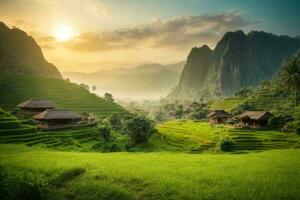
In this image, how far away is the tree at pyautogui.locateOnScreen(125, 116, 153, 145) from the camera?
57.1 meters

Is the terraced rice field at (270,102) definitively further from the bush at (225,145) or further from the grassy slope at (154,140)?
the bush at (225,145)

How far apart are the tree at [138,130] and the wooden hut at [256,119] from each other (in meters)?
28.5

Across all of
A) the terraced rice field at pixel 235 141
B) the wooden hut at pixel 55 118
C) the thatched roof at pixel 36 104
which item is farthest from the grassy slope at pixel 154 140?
the thatched roof at pixel 36 104

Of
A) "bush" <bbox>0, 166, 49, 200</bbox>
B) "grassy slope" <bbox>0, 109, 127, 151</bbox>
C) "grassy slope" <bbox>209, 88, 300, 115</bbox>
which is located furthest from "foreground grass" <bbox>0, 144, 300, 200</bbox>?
"grassy slope" <bbox>209, 88, 300, 115</bbox>

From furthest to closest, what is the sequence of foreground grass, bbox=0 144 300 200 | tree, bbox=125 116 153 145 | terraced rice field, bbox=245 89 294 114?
terraced rice field, bbox=245 89 294 114 → tree, bbox=125 116 153 145 → foreground grass, bbox=0 144 300 200

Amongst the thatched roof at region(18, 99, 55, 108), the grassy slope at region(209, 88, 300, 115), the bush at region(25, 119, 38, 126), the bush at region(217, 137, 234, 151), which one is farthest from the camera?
the grassy slope at region(209, 88, 300, 115)

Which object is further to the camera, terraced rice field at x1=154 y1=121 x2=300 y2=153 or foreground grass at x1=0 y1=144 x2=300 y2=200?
terraced rice field at x1=154 y1=121 x2=300 y2=153

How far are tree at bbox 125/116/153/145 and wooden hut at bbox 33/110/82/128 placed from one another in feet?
44.0

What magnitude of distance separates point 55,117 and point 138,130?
708 inches

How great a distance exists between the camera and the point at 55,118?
58.4m

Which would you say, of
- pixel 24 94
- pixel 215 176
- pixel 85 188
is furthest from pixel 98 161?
pixel 24 94

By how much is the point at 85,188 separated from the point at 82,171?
3.35 meters

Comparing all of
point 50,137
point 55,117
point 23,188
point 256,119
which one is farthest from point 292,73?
point 23,188

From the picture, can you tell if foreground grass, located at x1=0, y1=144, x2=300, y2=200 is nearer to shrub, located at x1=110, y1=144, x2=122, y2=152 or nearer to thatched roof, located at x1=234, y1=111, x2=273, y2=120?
shrub, located at x1=110, y1=144, x2=122, y2=152
